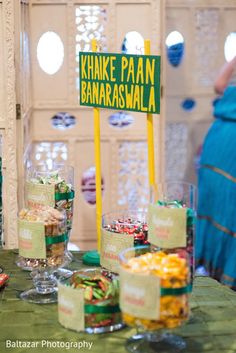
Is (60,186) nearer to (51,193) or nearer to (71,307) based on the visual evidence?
(51,193)

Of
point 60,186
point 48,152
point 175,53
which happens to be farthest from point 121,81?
point 175,53

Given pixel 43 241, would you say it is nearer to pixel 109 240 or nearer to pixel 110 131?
pixel 109 240

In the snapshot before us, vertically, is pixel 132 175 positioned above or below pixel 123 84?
below

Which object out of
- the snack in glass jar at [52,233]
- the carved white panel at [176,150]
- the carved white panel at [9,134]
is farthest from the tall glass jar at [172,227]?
the carved white panel at [176,150]

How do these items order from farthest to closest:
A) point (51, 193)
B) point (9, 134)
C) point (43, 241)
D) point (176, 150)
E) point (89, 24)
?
point (176, 150) < point (89, 24) < point (9, 134) < point (51, 193) < point (43, 241)

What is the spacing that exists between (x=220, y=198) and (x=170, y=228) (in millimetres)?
1549

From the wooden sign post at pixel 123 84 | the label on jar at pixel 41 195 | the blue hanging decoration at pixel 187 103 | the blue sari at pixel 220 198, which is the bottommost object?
the blue sari at pixel 220 198

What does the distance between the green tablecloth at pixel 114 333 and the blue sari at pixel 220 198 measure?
3.77 feet

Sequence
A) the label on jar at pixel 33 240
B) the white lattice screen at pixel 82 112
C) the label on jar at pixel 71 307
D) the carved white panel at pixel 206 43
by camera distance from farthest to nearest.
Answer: the carved white panel at pixel 206 43
the white lattice screen at pixel 82 112
the label on jar at pixel 33 240
the label on jar at pixel 71 307

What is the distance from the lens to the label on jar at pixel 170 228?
1.60 m

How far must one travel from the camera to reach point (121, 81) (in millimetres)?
2074

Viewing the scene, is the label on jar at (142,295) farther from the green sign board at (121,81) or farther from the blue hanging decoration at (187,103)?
the blue hanging decoration at (187,103)

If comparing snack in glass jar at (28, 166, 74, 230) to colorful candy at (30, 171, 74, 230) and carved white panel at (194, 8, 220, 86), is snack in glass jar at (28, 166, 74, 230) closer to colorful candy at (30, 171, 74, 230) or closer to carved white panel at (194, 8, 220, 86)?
colorful candy at (30, 171, 74, 230)

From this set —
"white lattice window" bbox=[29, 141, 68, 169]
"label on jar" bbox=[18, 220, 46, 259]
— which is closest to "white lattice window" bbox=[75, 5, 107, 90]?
"white lattice window" bbox=[29, 141, 68, 169]
